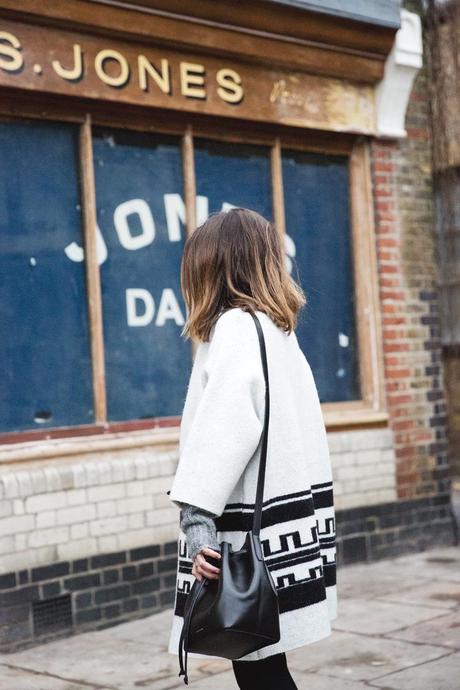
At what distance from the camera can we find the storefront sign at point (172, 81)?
6.25m

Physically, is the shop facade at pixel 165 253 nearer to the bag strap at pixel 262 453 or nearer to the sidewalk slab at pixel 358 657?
the sidewalk slab at pixel 358 657

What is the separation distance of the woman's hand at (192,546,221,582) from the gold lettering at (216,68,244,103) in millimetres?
4680

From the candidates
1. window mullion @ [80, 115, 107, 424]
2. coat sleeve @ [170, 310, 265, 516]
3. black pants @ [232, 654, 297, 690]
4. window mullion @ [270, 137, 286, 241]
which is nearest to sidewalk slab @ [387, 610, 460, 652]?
window mullion @ [80, 115, 107, 424]

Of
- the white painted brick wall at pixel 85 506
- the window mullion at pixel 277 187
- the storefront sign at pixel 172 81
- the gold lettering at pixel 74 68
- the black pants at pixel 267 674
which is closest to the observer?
the black pants at pixel 267 674

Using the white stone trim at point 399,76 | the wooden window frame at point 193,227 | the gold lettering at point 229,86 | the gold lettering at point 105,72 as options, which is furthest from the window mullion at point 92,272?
the white stone trim at point 399,76

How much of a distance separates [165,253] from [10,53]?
1.63m

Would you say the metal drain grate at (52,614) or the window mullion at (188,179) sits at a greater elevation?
the window mullion at (188,179)

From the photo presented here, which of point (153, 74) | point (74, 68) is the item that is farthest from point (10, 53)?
point (153, 74)

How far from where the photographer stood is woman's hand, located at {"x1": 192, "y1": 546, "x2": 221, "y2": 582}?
10.1ft

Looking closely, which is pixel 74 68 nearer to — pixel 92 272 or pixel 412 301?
pixel 92 272

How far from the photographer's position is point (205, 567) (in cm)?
309

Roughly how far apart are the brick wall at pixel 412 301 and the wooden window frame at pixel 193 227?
9 centimetres

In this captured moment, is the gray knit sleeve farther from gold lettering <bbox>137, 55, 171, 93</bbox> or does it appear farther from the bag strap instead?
gold lettering <bbox>137, 55, 171, 93</bbox>

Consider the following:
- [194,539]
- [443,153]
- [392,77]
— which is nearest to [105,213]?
[392,77]
